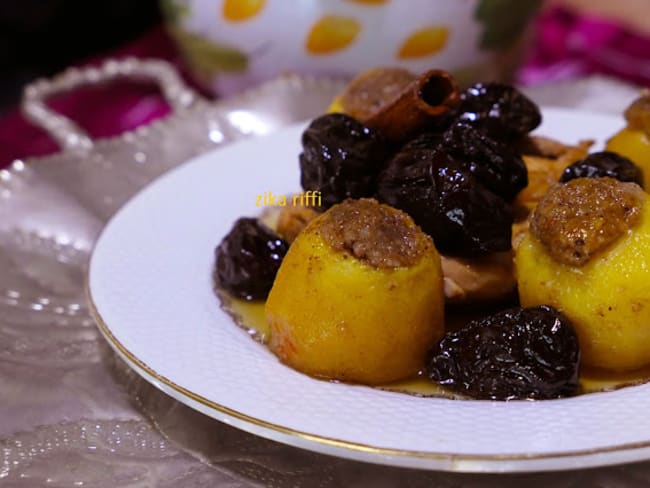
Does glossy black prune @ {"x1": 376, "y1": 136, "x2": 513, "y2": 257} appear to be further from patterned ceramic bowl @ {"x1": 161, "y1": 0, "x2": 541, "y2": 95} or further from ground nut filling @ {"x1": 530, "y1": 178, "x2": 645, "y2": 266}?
patterned ceramic bowl @ {"x1": 161, "y1": 0, "x2": 541, "y2": 95}

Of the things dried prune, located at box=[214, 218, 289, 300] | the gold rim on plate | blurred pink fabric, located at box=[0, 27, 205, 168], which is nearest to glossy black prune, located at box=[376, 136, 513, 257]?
dried prune, located at box=[214, 218, 289, 300]

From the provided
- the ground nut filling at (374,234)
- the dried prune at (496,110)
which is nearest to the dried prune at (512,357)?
the ground nut filling at (374,234)

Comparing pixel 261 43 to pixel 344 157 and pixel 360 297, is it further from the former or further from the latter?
pixel 360 297

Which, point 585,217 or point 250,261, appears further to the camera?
point 250,261

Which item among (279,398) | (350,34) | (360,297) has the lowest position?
(279,398)

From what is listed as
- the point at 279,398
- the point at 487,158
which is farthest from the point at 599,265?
the point at 279,398

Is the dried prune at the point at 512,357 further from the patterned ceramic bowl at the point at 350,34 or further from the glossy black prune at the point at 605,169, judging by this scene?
the patterned ceramic bowl at the point at 350,34
